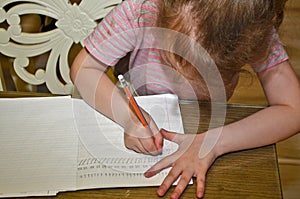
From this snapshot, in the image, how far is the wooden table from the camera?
2.48 ft

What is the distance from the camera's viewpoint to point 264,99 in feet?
5.85

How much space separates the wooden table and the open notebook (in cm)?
1

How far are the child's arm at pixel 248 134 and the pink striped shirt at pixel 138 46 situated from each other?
5 centimetres

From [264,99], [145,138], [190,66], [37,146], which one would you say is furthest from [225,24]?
[264,99]

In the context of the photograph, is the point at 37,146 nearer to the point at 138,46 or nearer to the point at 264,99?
the point at 138,46

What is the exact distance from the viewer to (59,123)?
852mm

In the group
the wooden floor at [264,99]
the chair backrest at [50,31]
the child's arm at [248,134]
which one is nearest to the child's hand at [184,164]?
the child's arm at [248,134]

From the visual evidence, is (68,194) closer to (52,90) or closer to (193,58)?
(193,58)

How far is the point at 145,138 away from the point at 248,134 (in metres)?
0.19

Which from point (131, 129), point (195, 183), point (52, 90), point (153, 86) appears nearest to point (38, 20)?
point (52, 90)

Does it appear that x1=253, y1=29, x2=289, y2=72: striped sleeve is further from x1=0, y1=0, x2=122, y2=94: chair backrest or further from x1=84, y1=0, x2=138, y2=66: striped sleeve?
x1=0, y1=0, x2=122, y2=94: chair backrest

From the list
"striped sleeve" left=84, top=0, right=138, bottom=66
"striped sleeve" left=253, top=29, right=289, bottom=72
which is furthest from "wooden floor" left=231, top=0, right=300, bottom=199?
"striped sleeve" left=84, top=0, right=138, bottom=66

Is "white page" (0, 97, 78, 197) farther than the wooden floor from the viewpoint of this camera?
No

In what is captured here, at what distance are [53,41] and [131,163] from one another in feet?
1.60
